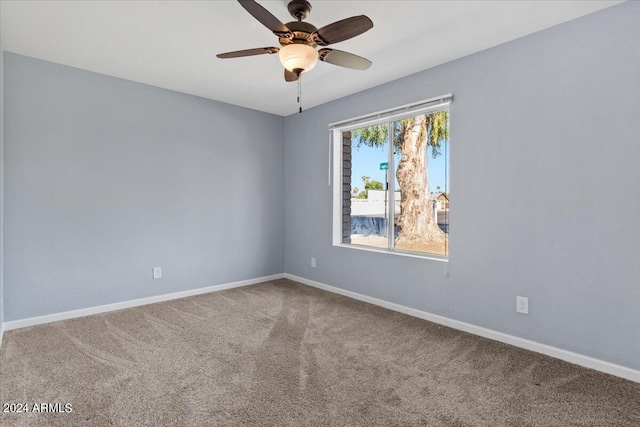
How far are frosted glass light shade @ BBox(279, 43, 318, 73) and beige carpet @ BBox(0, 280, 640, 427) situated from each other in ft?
6.54

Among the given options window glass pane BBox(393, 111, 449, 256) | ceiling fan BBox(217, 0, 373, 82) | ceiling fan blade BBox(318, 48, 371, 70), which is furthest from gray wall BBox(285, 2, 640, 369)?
ceiling fan BBox(217, 0, 373, 82)

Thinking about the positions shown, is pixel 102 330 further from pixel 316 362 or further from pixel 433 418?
pixel 433 418

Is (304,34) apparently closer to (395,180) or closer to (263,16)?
(263,16)

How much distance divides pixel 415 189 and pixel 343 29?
6.55 feet

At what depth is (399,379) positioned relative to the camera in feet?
7.09

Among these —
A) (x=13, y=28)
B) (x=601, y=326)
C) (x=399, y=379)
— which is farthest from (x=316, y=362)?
(x=13, y=28)

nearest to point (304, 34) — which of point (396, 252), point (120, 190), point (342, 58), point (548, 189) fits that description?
point (342, 58)

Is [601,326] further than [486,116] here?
No

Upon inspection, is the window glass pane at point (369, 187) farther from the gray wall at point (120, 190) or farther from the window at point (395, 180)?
the gray wall at point (120, 190)

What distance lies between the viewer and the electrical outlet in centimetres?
261

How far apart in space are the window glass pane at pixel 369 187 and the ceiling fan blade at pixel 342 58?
149cm

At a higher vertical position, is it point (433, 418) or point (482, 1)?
point (482, 1)

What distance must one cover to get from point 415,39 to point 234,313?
298 centimetres

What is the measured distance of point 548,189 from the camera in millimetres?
2500
